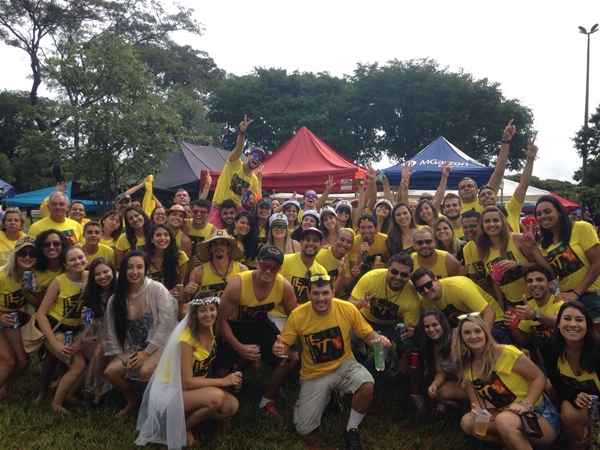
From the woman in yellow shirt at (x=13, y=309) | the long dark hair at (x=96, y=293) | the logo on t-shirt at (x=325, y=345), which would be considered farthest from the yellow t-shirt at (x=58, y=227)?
the logo on t-shirt at (x=325, y=345)

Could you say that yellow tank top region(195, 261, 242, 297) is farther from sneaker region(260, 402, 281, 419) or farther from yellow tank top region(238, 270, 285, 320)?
sneaker region(260, 402, 281, 419)

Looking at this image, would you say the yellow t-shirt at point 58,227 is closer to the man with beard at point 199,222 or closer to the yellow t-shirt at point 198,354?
the man with beard at point 199,222

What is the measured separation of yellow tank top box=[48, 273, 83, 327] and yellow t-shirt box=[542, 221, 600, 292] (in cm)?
468

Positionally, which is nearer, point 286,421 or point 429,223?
point 286,421

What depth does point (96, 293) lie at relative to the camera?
4.75 meters

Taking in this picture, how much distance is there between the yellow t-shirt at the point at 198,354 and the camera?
13.2 feet

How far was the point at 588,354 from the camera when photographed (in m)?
3.67

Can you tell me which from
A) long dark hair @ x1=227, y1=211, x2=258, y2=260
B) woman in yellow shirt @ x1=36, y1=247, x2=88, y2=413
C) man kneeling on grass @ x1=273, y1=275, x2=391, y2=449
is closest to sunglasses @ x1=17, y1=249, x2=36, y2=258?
woman in yellow shirt @ x1=36, y1=247, x2=88, y2=413

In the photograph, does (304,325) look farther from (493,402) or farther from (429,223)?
(429,223)

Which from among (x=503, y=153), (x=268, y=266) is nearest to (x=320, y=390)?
(x=268, y=266)

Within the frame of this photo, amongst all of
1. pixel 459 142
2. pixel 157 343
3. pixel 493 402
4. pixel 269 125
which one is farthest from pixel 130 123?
pixel 459 142

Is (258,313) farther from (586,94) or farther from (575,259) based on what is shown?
(586,94)

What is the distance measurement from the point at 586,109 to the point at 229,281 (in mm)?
30590

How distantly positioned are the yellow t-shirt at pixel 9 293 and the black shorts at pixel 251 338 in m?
2.13
